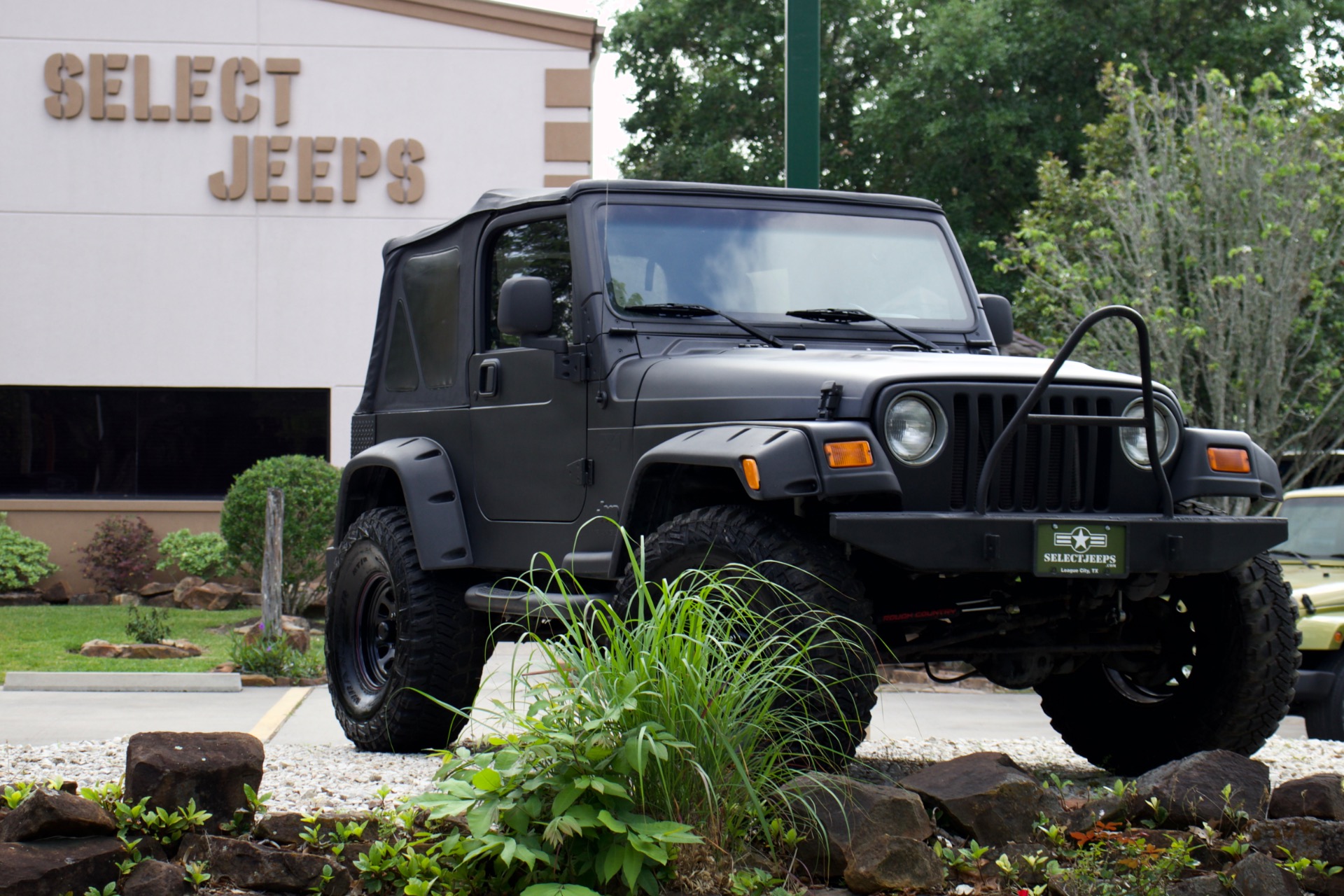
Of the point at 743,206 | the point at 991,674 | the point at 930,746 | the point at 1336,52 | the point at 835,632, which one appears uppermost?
the point at 1336,52

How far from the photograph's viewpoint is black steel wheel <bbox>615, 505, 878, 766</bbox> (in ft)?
14.6

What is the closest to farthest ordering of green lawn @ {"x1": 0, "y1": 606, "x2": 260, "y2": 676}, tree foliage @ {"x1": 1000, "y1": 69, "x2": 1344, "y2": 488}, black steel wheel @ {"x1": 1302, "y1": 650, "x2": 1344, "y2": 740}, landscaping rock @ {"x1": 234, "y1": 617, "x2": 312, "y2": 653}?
black steel wheel @ {"x1": 1302, "y1": 650, "x2": 1344, "y2": 740} < green lawn @ {"x1": 0, "y1": 606, "x2": 260, "y2": 676} < landscaping rock @ {"x1": 234, "y1": 617, "x2": 312, "y2": 653} < tree foliage @ {"x1": 1000, "y1": 69, "x2": 1344, "y2": 488}

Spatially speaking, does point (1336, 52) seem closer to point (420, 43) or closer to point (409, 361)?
point (420, 43)

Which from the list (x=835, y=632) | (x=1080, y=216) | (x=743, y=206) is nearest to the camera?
(x=835, y=632)

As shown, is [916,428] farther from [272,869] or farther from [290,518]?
[290,518]

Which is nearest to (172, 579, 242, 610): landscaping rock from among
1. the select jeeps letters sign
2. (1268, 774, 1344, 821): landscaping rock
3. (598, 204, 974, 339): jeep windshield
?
the select jeeps letters sign

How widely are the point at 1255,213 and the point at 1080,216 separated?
10.5 feet

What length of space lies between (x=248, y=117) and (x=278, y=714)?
9.66 meters

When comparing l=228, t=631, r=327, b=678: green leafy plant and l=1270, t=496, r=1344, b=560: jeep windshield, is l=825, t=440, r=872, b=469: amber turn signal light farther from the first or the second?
l=228, t=631, r=327, b=678: green leafy plant

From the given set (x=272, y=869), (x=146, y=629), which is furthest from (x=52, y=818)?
(x=146, y=629)

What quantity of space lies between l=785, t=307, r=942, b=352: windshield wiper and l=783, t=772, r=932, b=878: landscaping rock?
2.15 metres

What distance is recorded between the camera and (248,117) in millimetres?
16453

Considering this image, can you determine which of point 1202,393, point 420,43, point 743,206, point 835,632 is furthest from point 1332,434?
point 835,632

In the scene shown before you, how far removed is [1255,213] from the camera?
14.8 metres
